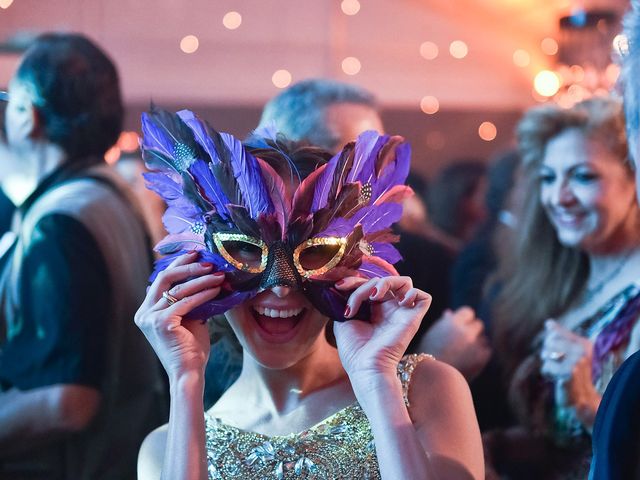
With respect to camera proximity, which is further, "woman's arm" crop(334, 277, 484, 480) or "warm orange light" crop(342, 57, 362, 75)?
"warm orange light" crop(342, 57, 362, 75)

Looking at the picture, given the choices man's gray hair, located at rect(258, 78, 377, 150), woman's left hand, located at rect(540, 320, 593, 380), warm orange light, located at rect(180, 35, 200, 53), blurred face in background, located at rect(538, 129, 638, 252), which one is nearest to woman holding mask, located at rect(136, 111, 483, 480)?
man's gray hair, located at rect(258, 78, 377, 150)

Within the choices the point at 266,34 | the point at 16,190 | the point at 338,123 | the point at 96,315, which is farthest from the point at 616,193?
the point at 266,34

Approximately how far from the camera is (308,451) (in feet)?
5.36

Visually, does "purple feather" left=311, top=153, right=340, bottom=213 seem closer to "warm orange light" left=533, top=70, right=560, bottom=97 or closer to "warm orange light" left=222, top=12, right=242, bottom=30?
"warm orange light" left=222, top=12, right=242, bottom=30

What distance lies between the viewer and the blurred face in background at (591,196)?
2543 mm

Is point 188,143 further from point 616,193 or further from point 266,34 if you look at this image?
point 266,34

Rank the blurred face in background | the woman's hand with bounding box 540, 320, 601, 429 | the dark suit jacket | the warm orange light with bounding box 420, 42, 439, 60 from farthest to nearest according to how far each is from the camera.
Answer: the warm orange light with bounding box 420, 42, 439, 60, the blurred face in background, the woman's hand with bounding box 540, 320, 601, 429, the dark suit jacket

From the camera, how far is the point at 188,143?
5.13 feet

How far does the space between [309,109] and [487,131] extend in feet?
13.0

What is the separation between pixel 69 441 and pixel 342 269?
1045 mm

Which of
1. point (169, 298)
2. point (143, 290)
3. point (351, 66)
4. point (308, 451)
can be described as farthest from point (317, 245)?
point (351, 66)

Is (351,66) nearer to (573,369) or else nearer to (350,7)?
(350,7)

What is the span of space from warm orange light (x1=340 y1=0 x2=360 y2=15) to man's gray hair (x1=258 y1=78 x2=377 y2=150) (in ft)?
8.47

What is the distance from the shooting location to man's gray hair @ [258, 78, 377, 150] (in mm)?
2258
